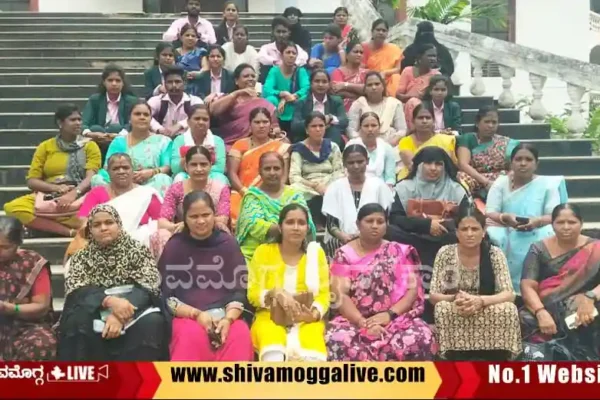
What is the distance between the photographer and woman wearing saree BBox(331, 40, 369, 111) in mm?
8383

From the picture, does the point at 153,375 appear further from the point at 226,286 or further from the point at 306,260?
the point at 306,260

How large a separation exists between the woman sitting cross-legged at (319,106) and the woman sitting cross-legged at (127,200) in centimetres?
196

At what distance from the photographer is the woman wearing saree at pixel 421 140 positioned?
706 centimetres

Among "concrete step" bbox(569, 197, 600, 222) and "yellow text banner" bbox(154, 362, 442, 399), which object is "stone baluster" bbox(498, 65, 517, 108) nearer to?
"concrete step" bbox(569, 197, 600, 222)

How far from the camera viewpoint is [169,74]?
304 inches

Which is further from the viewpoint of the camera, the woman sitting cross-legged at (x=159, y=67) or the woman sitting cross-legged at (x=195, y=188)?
the woman sitting cross-legged at (x=159, y=67)

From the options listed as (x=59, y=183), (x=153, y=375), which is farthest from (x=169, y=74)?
(x=153, y=375)

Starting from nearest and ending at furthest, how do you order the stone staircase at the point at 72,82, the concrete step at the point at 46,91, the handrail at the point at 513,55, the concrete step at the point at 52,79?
the stone staircase at the point at 72,82 → the handrail at the point at 513,55 → the concrete step at the point at 46,91 → the concrete step at the point at 52,79

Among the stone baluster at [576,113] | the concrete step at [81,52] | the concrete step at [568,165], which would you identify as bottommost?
the concrete step at [568,165]

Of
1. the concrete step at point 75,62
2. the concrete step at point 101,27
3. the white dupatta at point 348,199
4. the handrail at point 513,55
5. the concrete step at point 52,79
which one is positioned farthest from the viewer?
the concrete step at point 101,27

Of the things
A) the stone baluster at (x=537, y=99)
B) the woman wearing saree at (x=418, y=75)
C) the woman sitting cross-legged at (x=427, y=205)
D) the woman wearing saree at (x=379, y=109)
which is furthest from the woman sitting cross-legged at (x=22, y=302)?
the stone baluster at (x=537, y=99)

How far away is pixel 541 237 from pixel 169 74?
3.68 metres

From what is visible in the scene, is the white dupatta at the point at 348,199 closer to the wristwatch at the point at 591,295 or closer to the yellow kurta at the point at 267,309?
the yellow kurta at the point at 267,309

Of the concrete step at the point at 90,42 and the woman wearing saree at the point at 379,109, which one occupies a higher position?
the concrete step at the point at 90,42
